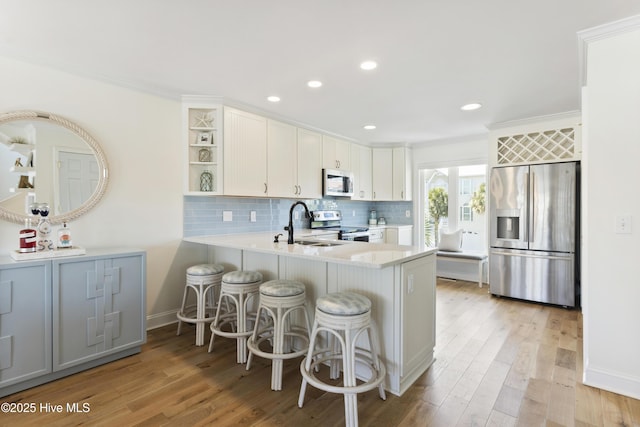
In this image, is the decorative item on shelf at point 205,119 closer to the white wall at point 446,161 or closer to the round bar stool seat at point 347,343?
the round bar stool seat at point 347,343

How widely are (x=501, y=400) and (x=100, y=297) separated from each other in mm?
2852

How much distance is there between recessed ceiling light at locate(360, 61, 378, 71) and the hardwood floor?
2.36m

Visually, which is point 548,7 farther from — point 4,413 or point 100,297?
point 4,413

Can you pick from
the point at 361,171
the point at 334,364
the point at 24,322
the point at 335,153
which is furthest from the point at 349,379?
the point at 361,171

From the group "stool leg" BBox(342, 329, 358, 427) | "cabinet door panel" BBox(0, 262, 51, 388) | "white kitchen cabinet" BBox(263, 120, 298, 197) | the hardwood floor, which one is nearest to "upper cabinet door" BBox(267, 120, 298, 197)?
"white kitchen cabinet" BBox(263, 120, 298, 197)

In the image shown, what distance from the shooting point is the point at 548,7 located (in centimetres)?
178

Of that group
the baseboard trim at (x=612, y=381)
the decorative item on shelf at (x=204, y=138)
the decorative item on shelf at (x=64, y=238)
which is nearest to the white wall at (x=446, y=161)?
the baseboard trim at (x=612, y=381)

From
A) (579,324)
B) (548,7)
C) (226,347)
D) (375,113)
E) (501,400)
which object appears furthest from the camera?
(375,113)

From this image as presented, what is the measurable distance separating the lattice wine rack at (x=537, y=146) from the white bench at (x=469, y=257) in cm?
148

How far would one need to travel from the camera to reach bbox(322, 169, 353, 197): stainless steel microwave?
4611 mm

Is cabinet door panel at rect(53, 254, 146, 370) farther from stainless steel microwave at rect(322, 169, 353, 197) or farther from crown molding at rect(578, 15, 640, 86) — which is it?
crown molding at rect(578, 15, 640, 86)

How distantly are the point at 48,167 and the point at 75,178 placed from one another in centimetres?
19

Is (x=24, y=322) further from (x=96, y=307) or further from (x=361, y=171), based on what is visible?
(x=361, y=171)

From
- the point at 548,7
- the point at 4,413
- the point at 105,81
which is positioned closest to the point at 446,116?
the point at 548,7
